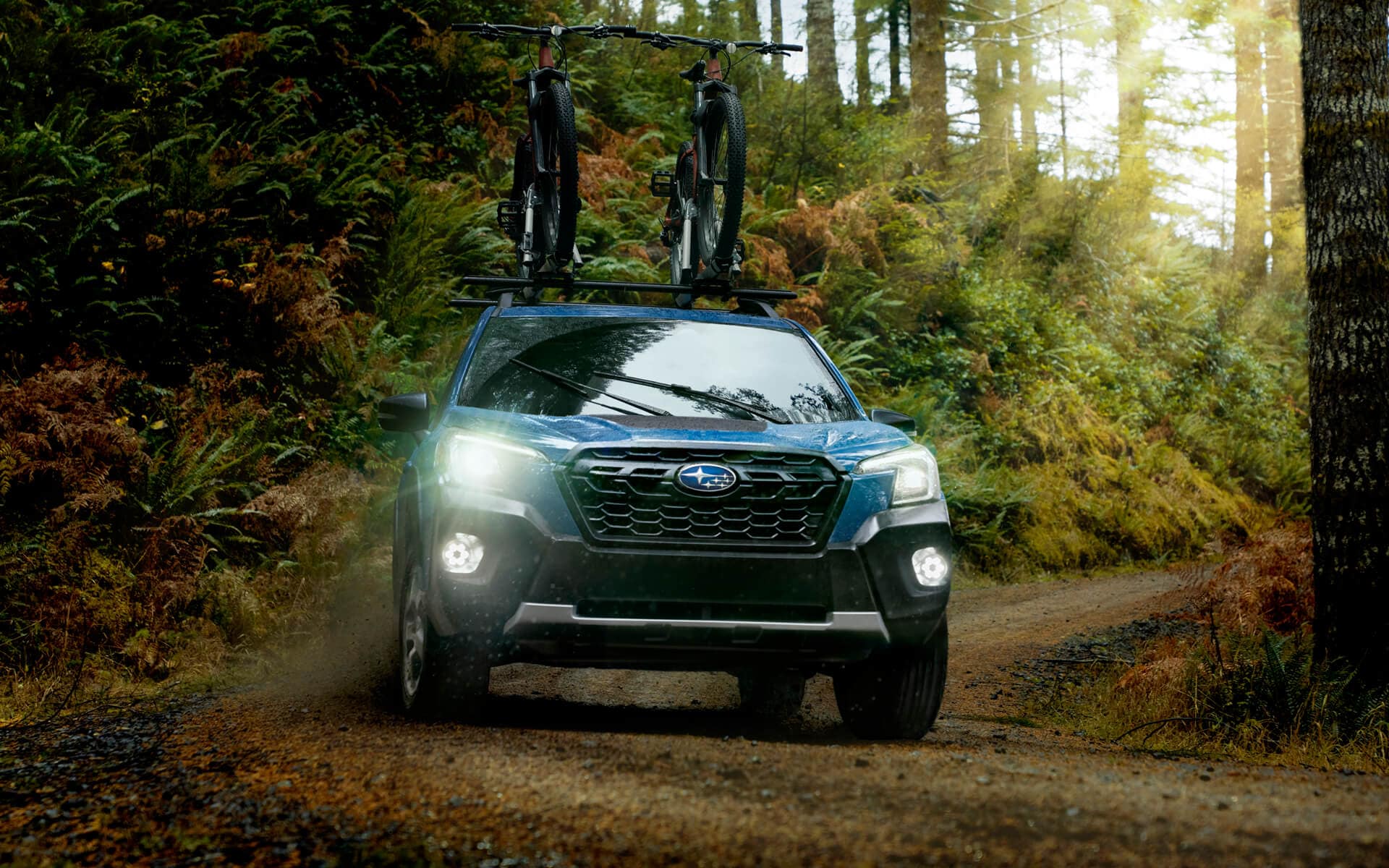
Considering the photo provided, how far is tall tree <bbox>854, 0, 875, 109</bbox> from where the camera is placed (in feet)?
81.9

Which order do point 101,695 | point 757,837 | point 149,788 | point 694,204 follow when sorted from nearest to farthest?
1. point 757,837
2. point 149,788
3. point 101,695
4. point 694,204

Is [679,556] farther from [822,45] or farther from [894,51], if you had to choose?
[894,51]

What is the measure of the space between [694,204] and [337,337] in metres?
3.48

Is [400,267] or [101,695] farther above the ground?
[400,267]

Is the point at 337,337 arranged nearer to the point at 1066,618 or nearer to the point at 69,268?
the point at 69,268

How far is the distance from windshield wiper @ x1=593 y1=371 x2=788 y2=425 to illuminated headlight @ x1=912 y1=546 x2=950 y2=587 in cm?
105

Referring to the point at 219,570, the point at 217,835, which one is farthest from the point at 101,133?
the point at 217,835

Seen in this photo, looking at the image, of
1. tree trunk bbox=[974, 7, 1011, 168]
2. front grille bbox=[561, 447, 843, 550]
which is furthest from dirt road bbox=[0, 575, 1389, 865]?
tree trunk bbox=[974, 7, 1011, 168]

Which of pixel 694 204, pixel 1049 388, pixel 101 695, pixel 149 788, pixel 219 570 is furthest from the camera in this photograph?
pixel 1049 388

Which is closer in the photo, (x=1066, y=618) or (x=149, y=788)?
(x=149, y=788)

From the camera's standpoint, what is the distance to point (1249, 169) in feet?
94.7

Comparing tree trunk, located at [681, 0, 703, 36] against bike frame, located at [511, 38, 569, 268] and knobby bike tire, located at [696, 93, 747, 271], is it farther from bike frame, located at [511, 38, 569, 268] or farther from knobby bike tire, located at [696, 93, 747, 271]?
knobby bike tire, located at [696, 93, 747, 271]

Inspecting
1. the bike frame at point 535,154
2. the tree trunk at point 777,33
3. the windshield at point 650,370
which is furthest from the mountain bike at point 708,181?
the tree trunk at point 777,33

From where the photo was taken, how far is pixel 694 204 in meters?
9.09
